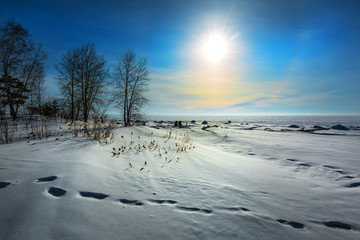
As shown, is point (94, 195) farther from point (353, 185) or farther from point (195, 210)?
point (353, 185)

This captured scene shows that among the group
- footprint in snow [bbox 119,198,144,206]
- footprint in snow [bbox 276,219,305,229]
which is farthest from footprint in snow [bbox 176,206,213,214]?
footprint in snow [bbox 276,219,305,229]

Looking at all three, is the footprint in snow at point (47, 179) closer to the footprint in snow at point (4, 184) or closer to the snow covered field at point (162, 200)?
the snow covered field at point (162, 200)

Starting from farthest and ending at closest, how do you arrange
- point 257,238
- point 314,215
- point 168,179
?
1. point 168,179
2. point 314,215
3. point 257,238

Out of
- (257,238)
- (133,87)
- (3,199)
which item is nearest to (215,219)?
(257,238)

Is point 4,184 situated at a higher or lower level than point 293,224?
higher

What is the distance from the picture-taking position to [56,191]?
1.76 meters

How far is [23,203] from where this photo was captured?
4.84ft

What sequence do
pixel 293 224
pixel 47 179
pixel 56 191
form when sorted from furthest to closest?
pixel 47 179, pixel 56 191, pixel 293 224

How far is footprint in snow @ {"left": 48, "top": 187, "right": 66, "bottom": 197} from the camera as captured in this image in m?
1.71

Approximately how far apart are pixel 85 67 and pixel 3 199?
13.6 meters

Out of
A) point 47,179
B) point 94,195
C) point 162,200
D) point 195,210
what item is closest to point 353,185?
point 195,210

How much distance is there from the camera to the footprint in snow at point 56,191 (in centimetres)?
171

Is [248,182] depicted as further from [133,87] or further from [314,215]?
[133,87]

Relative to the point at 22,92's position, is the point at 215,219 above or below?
below
